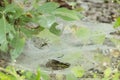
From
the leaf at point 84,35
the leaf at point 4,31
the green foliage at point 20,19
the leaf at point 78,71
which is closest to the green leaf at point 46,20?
the green foliage at point 20,19

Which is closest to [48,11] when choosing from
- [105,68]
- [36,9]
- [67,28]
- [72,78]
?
[36,9]

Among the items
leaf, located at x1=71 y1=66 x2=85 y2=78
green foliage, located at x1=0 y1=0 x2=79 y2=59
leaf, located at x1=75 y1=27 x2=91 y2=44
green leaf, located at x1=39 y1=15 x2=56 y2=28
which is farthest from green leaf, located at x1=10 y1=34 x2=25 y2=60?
leaf, located at x1=75 y1=27 x2=91 y2=44

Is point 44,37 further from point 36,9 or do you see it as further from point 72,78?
point 72,78

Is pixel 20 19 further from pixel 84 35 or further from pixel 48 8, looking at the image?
pixel 84 35

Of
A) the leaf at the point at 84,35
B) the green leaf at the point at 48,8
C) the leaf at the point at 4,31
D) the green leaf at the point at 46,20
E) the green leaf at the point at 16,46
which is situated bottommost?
the leaf at the point at 84,35

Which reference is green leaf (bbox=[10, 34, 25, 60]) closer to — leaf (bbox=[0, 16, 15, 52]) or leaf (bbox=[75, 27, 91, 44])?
leaf (bbox=[0, 16, 15, 52])

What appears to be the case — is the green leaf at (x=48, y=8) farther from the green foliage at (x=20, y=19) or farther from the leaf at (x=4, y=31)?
the leaf at (x=4, y=31)

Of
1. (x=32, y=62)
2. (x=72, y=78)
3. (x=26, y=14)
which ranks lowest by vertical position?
(x=32, y=62)

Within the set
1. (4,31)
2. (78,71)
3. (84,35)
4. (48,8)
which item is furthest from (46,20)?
(84,35)

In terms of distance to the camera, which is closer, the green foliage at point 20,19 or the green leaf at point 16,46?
the green foliage at point 20,19
